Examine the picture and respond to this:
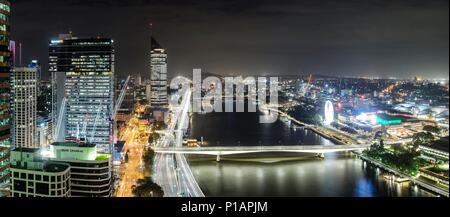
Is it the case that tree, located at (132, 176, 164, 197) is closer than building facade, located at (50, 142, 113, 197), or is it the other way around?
building facade, located at (50, 142, 113, 197)

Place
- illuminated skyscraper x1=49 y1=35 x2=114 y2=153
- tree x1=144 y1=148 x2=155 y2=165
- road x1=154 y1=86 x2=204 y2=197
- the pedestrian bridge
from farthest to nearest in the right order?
illuminated skyscraper x1=49 y1=35 x2=114 y2=153 < the pedestrian bridge < tree x1=144 y1=148 x2=155 y2=165 < road x1=154 y1=86 x2=204 y2=197

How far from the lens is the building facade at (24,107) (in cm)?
634

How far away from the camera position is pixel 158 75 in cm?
1462

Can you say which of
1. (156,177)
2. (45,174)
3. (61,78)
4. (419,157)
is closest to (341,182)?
(419,157)

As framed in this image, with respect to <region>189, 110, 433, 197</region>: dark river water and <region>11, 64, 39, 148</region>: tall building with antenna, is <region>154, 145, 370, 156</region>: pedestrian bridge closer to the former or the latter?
<region>189, 110, 433, 197</region>: dark river water

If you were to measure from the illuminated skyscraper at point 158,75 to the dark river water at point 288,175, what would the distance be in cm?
549

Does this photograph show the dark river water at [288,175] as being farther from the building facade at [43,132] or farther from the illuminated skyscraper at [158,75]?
the illuminated skyscraper at [158,75]

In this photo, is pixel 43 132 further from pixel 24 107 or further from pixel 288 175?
pixel 288 175

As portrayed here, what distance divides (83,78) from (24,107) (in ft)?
5.04

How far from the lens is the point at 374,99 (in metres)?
13.2

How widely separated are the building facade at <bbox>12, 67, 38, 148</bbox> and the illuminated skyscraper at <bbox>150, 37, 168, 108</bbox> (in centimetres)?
748

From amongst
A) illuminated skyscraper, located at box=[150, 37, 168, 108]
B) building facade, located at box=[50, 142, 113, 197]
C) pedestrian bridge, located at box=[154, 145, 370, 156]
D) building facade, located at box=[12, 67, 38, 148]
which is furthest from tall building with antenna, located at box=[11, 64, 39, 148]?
illuminated skyscraper, located at box=[150, 37, 168, 108]

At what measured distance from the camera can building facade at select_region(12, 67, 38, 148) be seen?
20.8 feet

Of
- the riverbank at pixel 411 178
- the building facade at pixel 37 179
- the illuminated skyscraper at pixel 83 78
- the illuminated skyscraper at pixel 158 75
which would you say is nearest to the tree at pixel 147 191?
the building facade at pixel 37 179
